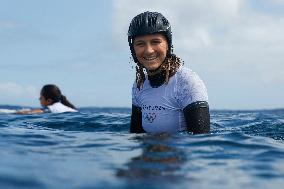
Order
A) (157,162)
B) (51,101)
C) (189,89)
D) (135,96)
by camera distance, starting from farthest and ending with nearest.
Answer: (51,101) < (135,96) < (189,89) < (157,162)

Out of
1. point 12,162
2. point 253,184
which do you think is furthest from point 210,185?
point 12,162

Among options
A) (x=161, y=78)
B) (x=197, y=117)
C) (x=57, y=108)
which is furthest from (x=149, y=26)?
(x=57, y=108)

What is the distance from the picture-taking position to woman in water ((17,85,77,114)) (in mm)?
14445

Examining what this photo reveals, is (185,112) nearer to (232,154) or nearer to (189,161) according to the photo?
(232,154)

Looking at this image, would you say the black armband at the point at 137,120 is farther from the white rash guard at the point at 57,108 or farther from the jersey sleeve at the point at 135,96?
the white rash guard at the point at 57,108

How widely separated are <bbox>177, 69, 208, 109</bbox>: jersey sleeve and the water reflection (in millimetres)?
634

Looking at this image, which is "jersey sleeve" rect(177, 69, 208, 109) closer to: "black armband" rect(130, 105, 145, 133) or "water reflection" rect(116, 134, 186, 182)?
"water reflection" rect(116, 134, 186, 182)

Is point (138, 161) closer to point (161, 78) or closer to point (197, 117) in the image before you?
point (197, 117)

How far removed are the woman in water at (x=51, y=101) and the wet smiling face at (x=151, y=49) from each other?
8264 millimetres

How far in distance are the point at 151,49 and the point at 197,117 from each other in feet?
4.08

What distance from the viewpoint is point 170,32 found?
6.79m

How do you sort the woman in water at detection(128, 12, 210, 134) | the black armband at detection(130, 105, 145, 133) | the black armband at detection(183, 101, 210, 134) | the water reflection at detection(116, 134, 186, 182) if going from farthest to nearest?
1. the black armband at detection(130, 105, 145, 133)
2. the woman in water at detection(128, 12, 210, 134)
3. the black armband at detection(183, 101, 210, 134)
4. the water reflection at detection(116, 134, 186, 182)

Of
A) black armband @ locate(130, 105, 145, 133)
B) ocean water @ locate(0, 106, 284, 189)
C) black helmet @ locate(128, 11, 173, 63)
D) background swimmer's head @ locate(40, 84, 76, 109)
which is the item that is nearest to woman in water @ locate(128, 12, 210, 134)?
black helmet @ locate(128, 11, 173, 63)

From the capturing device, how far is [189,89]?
6266mm
